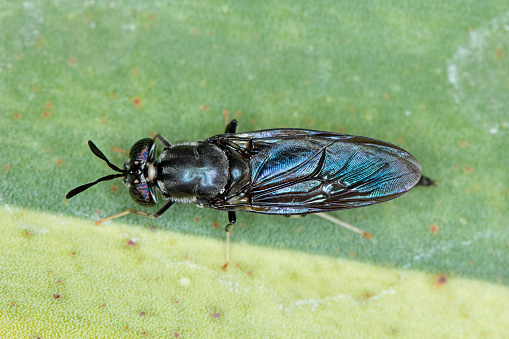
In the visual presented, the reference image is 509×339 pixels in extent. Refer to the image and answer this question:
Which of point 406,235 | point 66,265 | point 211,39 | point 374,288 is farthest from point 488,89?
point 66,265

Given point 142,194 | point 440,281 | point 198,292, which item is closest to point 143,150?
point 142,194

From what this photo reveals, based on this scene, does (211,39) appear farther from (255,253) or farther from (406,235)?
(406,235)

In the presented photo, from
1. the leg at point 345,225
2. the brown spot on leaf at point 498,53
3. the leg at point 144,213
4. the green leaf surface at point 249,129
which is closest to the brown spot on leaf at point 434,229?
the green leaf surface at point 249,129

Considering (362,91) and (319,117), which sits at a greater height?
(362,91)

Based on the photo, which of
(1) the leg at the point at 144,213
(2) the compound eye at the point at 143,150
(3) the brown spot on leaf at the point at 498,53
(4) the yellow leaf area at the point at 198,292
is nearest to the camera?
(4) the yellow leaf area at the point at 198,292

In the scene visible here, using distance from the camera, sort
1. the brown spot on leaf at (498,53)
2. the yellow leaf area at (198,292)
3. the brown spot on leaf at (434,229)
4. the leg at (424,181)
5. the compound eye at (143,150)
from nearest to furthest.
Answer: the yellow leaf area at (198,292) → the compound eye at (143,150) → the leg at (424,181) → the brown spot on leaf at (434,229) → the brown spot on leaf at (498,53)

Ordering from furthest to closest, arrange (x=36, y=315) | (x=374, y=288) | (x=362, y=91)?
(x=362, y=91) < (x=374, y=288) < (x=36, y=315)

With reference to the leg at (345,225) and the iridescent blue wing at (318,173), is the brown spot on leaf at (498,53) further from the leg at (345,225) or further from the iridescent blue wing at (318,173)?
the leg at (345,225)

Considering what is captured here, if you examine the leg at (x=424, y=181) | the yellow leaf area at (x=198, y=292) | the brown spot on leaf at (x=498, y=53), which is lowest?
the yellow leaf area at (x=198, y=292)

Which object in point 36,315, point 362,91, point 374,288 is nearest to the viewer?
point 36,315
